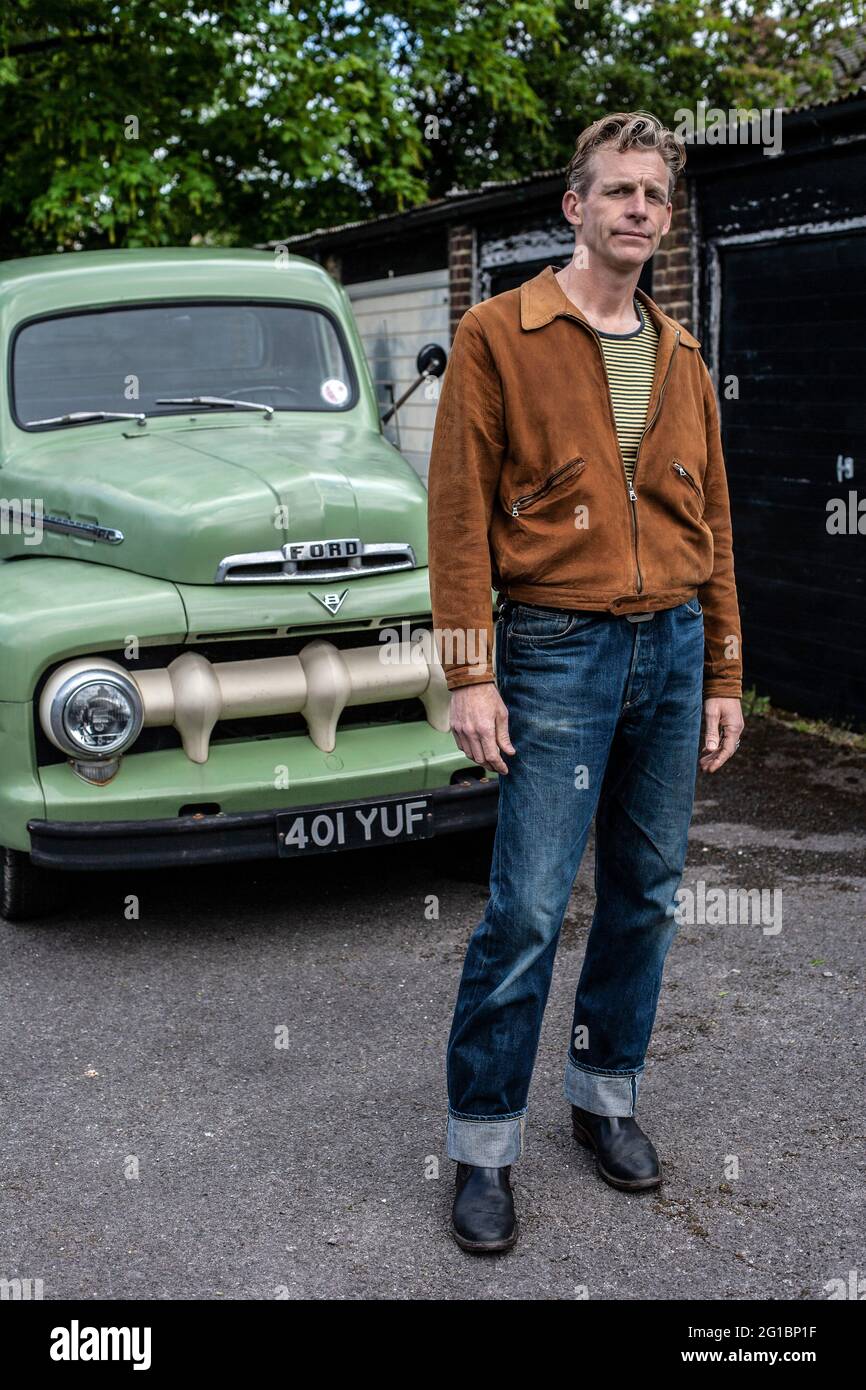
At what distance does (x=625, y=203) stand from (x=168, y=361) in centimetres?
322

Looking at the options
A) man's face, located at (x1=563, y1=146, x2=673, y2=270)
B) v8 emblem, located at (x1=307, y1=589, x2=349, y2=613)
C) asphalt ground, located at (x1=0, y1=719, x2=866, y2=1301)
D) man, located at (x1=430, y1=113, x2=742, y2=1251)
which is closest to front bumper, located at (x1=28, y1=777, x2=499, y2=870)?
asphalt ground, located at (x1=0, y1=719, x2=866, y2=1301)

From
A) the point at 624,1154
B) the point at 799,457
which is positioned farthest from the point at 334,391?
the point at 624,1154

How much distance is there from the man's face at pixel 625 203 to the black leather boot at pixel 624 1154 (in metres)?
1.78

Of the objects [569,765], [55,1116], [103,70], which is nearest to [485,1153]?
[569,765]

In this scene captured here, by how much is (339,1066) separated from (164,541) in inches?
68.3

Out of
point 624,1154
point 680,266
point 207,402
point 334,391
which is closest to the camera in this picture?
point 624,1154

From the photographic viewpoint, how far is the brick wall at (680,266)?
7902 mm

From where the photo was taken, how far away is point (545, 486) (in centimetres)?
278

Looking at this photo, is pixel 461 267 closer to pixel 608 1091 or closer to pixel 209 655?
pixel 209 655

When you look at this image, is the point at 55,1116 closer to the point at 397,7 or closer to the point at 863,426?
the point at 863,426

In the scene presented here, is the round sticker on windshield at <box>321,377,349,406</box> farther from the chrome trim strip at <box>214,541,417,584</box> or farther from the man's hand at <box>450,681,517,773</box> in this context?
the man's hand at <box>450,681,517,773</box>

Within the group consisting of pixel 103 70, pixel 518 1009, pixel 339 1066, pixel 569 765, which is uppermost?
pixel 103 70

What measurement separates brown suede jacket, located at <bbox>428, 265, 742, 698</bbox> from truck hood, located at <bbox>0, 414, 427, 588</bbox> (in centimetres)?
184
